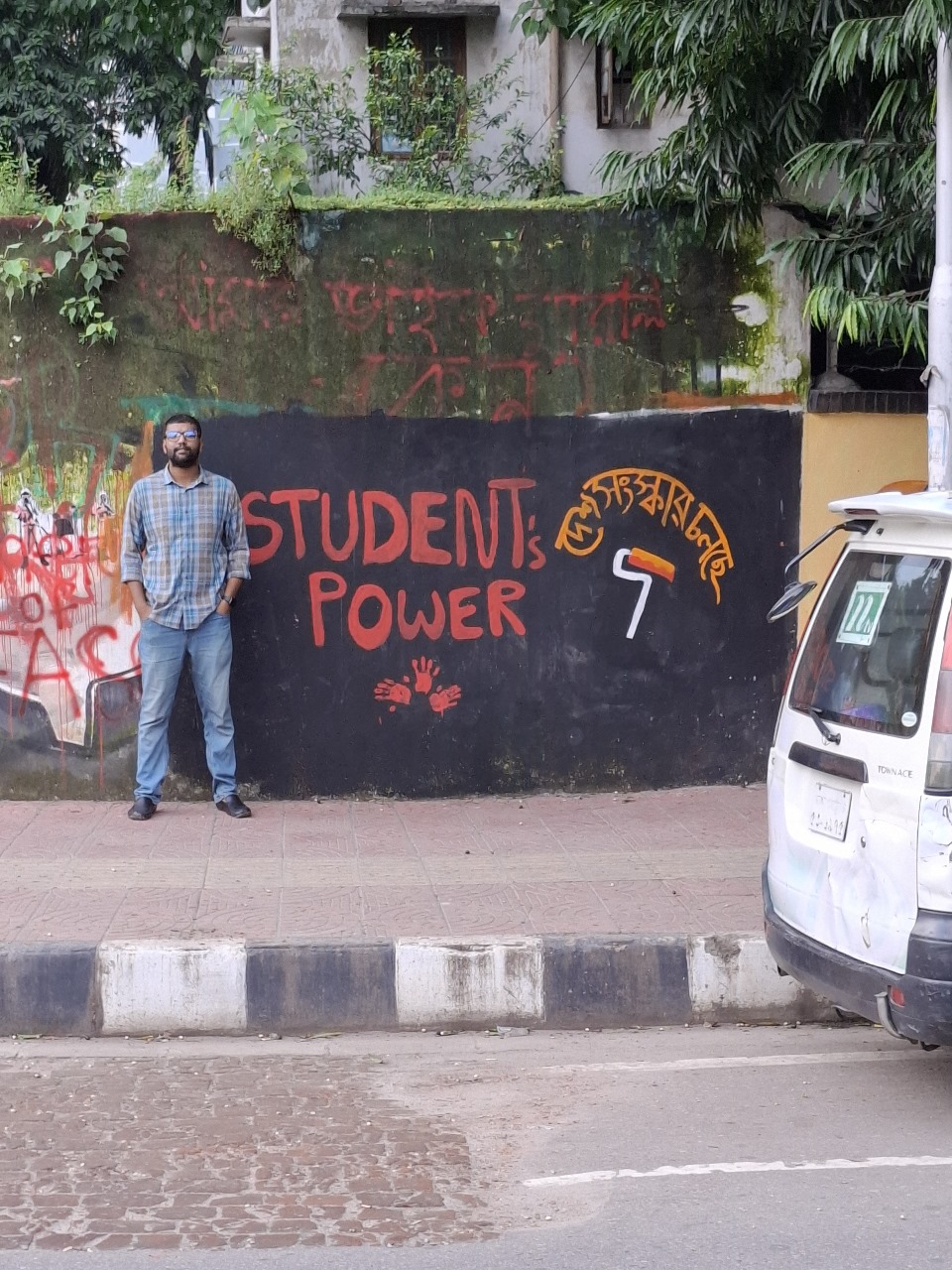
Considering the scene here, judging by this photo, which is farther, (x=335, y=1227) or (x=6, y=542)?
(x=6, y=542)

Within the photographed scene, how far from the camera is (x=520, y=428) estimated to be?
7723 millimetres

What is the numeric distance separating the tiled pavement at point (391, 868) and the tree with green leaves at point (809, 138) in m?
2.50

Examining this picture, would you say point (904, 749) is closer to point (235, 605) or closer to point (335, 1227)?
point (335, 1227)

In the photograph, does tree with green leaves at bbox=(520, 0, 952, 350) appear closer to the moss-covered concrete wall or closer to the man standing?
the moss-covered concrete wall

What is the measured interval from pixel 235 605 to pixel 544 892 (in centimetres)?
248

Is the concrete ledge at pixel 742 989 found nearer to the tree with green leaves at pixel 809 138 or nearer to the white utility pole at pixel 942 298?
the white utility pole at pixel 942 298

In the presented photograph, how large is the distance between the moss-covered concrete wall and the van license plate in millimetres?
3527

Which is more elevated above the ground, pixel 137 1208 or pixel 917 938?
pixel 917 938

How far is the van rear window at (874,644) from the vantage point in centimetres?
408

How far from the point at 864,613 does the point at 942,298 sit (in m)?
2.29

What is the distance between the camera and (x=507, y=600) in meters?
7.78

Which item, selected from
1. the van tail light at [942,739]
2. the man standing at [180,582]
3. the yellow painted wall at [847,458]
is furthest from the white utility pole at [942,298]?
the man standing at [180,582]

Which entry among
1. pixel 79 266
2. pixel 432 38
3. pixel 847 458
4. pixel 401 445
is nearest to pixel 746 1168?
pixel 401 445

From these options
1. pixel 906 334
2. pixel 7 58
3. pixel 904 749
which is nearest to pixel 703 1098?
pixel 904 749
